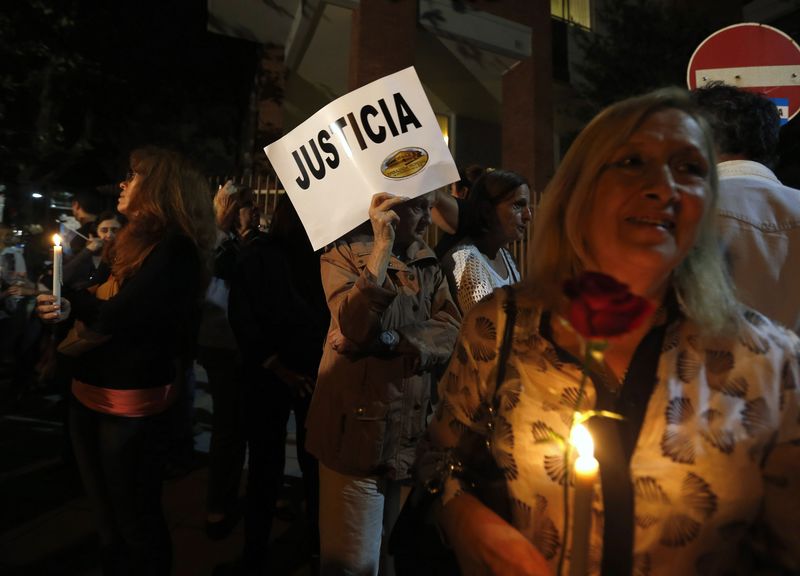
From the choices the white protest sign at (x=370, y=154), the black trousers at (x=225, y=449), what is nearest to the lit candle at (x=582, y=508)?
the white protest sign at (x=370, y=154)

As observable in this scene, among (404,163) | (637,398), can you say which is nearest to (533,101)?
(404,163)

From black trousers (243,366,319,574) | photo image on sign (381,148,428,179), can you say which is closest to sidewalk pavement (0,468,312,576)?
black trousers (243,366,319,574)

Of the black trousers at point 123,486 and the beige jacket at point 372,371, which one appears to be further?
the black trousers at point 123,486

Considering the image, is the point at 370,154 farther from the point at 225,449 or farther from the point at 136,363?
the point at 225,449

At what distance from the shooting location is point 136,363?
238cm

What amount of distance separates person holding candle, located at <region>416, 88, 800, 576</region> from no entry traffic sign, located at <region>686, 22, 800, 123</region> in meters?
2.63

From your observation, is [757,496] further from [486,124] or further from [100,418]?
[486,124]

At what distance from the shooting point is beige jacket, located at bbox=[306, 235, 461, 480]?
204cm

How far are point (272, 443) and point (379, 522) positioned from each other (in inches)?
41.5

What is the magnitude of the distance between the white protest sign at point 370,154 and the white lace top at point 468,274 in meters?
0.53

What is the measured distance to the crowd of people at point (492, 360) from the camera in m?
1.10

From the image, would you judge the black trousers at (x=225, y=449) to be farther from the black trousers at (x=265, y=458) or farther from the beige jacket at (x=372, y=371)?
the beige jacket at (x=372, y=371)

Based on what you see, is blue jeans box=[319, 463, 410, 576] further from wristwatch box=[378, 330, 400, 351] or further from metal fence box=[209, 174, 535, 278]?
metal fence box=[209, 174, 535, 278]

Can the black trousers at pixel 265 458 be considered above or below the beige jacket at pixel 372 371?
below
